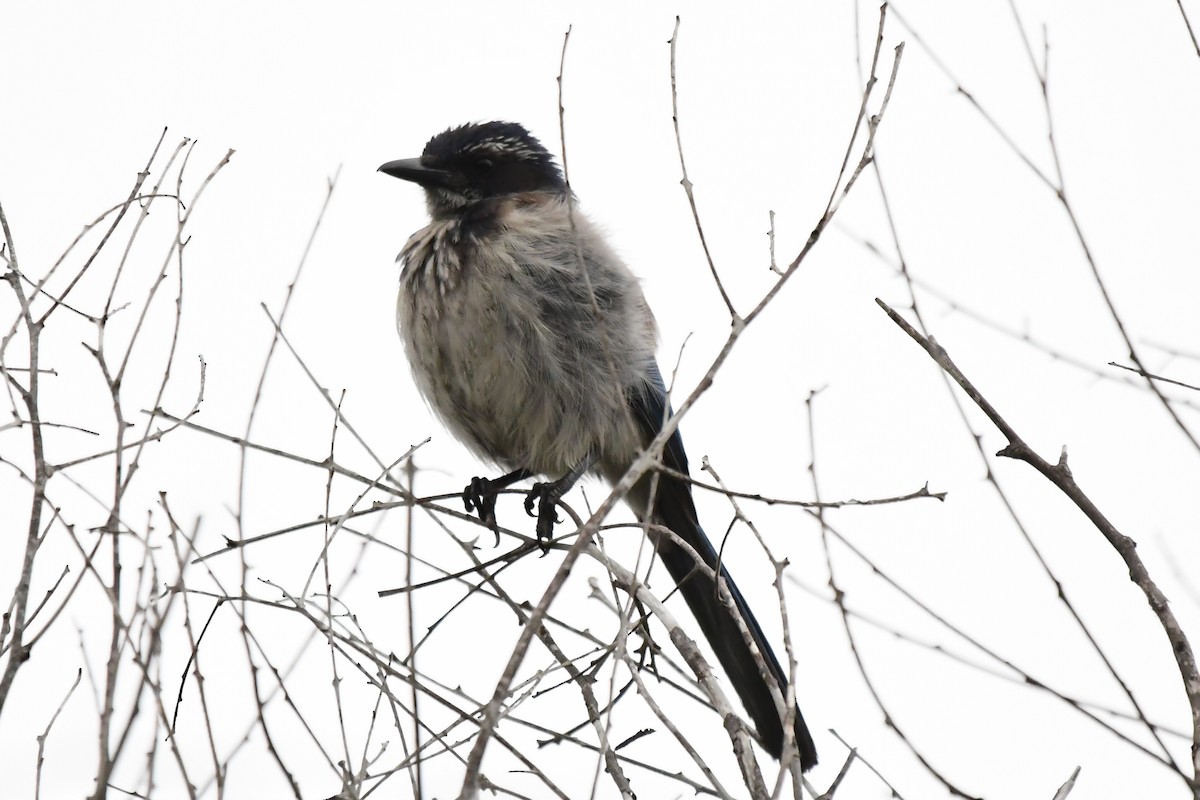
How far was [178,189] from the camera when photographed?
3607mm

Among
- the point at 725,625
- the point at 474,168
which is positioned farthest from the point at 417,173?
the point at 725,625

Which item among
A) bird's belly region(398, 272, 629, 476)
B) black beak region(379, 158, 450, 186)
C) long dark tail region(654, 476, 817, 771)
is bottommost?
long dark tail region(654, 476, 817, 771)

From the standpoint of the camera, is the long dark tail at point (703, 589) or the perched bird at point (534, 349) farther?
the long dark tail at point (703, 589)

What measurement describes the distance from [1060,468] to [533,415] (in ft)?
7.79

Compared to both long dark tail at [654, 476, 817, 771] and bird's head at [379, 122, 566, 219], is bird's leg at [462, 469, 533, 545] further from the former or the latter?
bird's head at [379, 122, 566, 219]

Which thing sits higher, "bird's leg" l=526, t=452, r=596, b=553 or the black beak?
the black beak

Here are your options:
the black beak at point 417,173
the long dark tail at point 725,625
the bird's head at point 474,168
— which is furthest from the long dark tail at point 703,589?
the black beak at point 417,173

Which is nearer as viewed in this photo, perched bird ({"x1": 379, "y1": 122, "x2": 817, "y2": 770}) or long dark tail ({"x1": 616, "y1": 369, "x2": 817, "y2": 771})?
perched bird ({"x1": 379, "y1": 122, "x2": 817, "y2": 770})

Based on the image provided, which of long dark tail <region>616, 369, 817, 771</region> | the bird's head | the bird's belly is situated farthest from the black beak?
long dark tail <region>616, 369, 817, 771</region>

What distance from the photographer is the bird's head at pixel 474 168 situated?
5207mm

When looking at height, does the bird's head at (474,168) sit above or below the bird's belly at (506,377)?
above

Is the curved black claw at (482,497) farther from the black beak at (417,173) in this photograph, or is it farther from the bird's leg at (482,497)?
the black beak at (417,173)

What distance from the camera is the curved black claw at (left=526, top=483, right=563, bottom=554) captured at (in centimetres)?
448

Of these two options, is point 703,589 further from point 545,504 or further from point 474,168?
point 474,168
